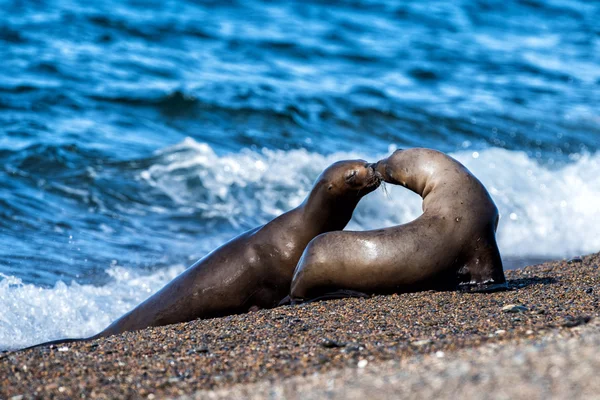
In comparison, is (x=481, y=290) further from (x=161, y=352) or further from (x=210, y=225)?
(x=210, y=225)

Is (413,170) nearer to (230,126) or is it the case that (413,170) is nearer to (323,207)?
(323,207)

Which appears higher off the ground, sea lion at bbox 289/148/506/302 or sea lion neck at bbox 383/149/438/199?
sea lion neck at bbox 383/149/438/199

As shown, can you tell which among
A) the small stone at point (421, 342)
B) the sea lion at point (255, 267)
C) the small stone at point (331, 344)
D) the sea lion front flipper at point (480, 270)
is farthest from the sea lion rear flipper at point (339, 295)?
the small stone at point (421, 342)

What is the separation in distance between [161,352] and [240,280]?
5.75 feet

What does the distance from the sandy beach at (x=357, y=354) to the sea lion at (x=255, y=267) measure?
1.48 ft

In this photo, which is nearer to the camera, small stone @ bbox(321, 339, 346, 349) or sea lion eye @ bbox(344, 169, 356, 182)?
small stone @ bbox(321, 339, 346, 349)

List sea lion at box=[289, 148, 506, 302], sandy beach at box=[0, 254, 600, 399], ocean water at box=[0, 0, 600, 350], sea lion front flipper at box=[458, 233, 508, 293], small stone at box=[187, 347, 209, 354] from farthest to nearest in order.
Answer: ocean water at box=[0, 0, 600, 350]
sea lion front flipper at box=[458, 233, 508, 293]
sea lion at box=[289, 148, 506, 302]
small stone at box=[187, 347, 209, 354]
sandy beach at box=[0, 254, 600, 399]

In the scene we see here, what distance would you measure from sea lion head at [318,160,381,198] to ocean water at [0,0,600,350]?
187cm

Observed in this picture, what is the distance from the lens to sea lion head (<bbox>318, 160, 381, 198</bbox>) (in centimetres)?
654

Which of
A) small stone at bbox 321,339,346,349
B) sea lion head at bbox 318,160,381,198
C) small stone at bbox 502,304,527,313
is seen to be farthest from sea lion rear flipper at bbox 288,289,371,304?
small stone at bbox 321,339,346,349

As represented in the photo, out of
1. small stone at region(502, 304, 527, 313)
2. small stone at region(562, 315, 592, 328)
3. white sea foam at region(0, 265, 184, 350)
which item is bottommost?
white sea foam at region(0, 265, 184, 350)

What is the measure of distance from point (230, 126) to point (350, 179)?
686cm

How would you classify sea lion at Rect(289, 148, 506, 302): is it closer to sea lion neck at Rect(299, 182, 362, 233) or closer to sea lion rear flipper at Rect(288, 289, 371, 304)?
sea lion rear flipper at Rect(288, 289, 371, 304)

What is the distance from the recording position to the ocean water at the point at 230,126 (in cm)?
842
